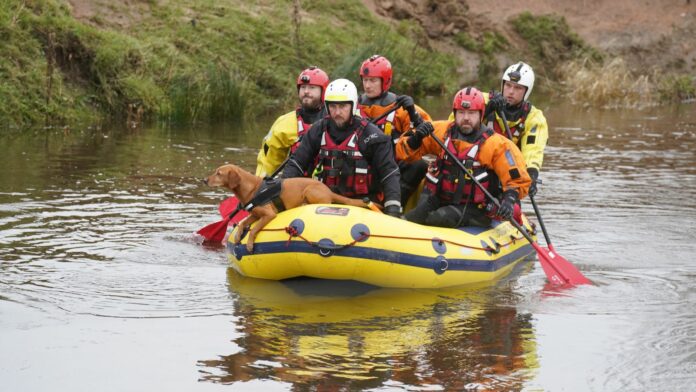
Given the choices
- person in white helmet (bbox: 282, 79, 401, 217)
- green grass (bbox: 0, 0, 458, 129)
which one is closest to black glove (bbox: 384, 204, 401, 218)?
person in white helmet (bbox: 282, 79, 401, 217)

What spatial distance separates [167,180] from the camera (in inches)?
535

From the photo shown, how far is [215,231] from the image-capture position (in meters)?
10.3

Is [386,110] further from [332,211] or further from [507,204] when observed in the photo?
[332,211]

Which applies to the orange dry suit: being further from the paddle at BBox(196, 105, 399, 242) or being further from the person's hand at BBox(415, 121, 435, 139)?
the paddle at BBox(196, 105, 399, 242)

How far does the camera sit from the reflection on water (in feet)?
21.6

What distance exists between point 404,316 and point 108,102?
11.5 m

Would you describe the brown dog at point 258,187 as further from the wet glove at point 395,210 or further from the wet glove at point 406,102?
the wet glove at point 406,102

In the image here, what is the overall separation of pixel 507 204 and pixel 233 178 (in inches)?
83.7

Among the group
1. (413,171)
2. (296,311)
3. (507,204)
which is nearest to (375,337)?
(296,311)

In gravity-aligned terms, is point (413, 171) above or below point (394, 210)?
above

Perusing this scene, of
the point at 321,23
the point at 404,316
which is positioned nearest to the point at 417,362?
the point at 404,316

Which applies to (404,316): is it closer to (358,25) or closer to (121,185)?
(121,185)

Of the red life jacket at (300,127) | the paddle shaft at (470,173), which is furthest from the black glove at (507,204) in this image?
the red life jacket at (300,127)

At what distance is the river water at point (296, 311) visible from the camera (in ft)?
21.8
